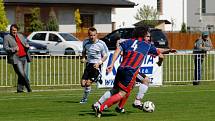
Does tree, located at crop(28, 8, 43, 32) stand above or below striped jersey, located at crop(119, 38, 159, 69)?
above

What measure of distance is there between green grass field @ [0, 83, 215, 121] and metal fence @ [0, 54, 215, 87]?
106 inches

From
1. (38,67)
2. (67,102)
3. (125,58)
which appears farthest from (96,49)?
(38,67)

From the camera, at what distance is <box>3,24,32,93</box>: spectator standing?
22.4 m

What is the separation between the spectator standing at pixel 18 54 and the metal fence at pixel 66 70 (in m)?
1.61

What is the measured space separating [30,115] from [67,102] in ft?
11.6

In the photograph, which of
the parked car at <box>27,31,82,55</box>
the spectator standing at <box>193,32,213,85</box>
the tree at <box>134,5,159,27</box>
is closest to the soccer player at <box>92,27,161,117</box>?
the spectator standing at <box>193,32,213,85</box>

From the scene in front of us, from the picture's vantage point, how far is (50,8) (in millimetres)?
57594

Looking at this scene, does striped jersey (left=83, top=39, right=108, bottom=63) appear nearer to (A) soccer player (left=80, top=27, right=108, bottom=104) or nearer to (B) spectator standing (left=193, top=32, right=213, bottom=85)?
(A) soccer player (left=80, top=27, right=108, bottom=104)

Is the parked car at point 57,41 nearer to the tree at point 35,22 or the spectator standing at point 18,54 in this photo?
the tree at point 35,22

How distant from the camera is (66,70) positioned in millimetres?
26078

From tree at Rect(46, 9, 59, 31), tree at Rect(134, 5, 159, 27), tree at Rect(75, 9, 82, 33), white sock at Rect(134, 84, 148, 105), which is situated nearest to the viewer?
white sock at Rect(134, 84, 148, 105)

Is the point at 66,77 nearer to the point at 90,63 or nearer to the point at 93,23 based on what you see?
the point at 90,63

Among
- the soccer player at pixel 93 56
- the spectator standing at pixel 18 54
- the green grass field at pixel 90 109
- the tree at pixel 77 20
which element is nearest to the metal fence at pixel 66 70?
the spectator standing at pixel 18 54

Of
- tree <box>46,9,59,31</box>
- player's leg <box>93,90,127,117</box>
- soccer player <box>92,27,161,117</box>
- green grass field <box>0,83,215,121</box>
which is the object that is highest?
tree <box>46,9,59,31</box>
